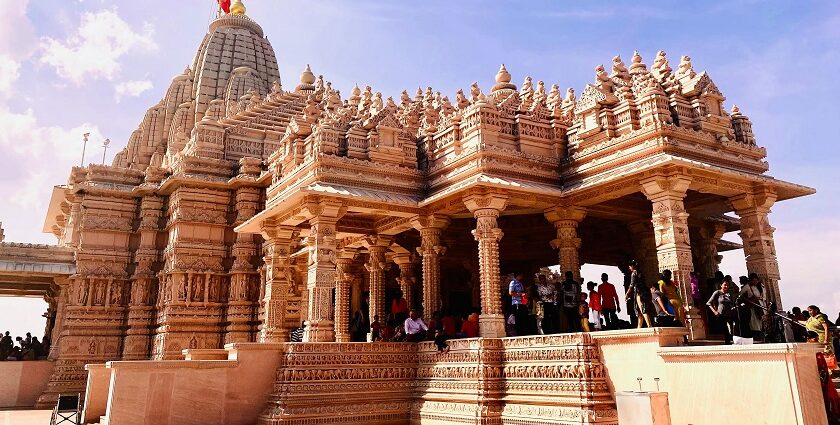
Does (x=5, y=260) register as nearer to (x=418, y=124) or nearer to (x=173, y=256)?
(x=173, y=256)

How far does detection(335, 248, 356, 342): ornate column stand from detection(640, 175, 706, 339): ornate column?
7.65 metres

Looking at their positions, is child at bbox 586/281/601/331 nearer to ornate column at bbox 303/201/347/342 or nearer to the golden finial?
ornate column at bbox 303/201/347/342

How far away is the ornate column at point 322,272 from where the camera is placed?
1269cm

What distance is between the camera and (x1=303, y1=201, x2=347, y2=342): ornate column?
12688 mm

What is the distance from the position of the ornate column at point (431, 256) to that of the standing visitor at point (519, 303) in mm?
1994

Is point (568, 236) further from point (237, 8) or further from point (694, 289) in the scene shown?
point (237, 8)

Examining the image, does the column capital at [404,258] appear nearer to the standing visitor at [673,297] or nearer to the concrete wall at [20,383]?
the standing visitor at [673,297]

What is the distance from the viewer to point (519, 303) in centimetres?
1311

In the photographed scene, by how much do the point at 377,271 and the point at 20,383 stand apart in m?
13.4

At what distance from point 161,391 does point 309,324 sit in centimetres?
299

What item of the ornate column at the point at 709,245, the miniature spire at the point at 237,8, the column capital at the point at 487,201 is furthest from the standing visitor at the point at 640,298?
the miniature spire at the point at 237,8

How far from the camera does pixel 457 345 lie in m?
12.5

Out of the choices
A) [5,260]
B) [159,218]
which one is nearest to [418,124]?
[159,218]

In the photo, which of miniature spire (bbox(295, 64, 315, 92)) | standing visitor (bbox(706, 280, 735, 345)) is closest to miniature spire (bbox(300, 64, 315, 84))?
miniature spire (bbox(295, 64, 315, 92))
